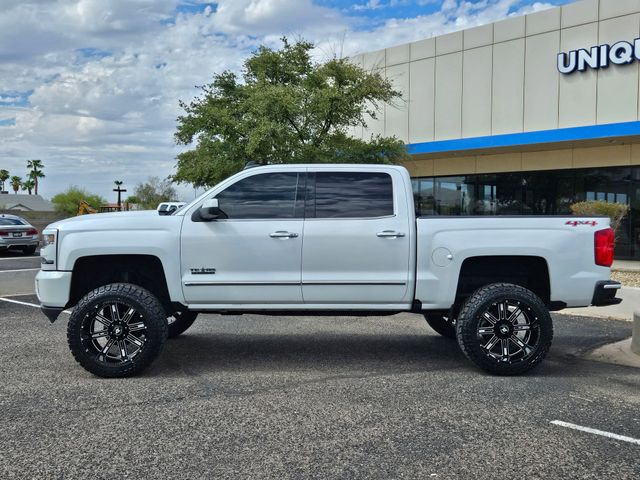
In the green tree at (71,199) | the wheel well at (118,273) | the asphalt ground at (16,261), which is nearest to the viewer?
the wheel well at (118,273)

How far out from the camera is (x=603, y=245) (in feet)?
20.1

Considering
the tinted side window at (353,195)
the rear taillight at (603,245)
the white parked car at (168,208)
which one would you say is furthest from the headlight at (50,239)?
the rear taillight at (603,245)

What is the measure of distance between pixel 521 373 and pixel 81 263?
178 inches

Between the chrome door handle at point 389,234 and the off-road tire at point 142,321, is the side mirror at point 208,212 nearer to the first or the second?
the off-road tire at point 142,321

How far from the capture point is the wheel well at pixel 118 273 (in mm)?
Result: 6285

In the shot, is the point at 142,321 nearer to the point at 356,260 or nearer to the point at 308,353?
the point at 308,353

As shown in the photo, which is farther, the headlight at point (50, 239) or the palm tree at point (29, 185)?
the palm tree at point (29, 185)

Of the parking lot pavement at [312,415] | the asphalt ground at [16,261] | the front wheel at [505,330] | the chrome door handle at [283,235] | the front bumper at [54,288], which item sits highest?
the chrome door handle at [283,235]

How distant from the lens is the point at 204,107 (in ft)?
79.2

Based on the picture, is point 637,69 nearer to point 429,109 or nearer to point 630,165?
point 630,165

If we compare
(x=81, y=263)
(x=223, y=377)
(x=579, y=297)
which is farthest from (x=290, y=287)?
(x=579, y=297)

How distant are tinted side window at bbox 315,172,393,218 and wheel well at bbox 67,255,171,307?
178cm

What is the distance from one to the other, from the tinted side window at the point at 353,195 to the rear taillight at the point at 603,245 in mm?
2042

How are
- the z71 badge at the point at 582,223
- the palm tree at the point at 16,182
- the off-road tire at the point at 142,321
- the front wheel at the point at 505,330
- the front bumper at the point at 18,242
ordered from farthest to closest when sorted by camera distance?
the palm tree at the point at 16,182 < the front bumper at the point at 18,242 < the z71 badge at the point at 582,223 < the front wheel at the point at 505,330 < the off-road tire at the point at 142,321
